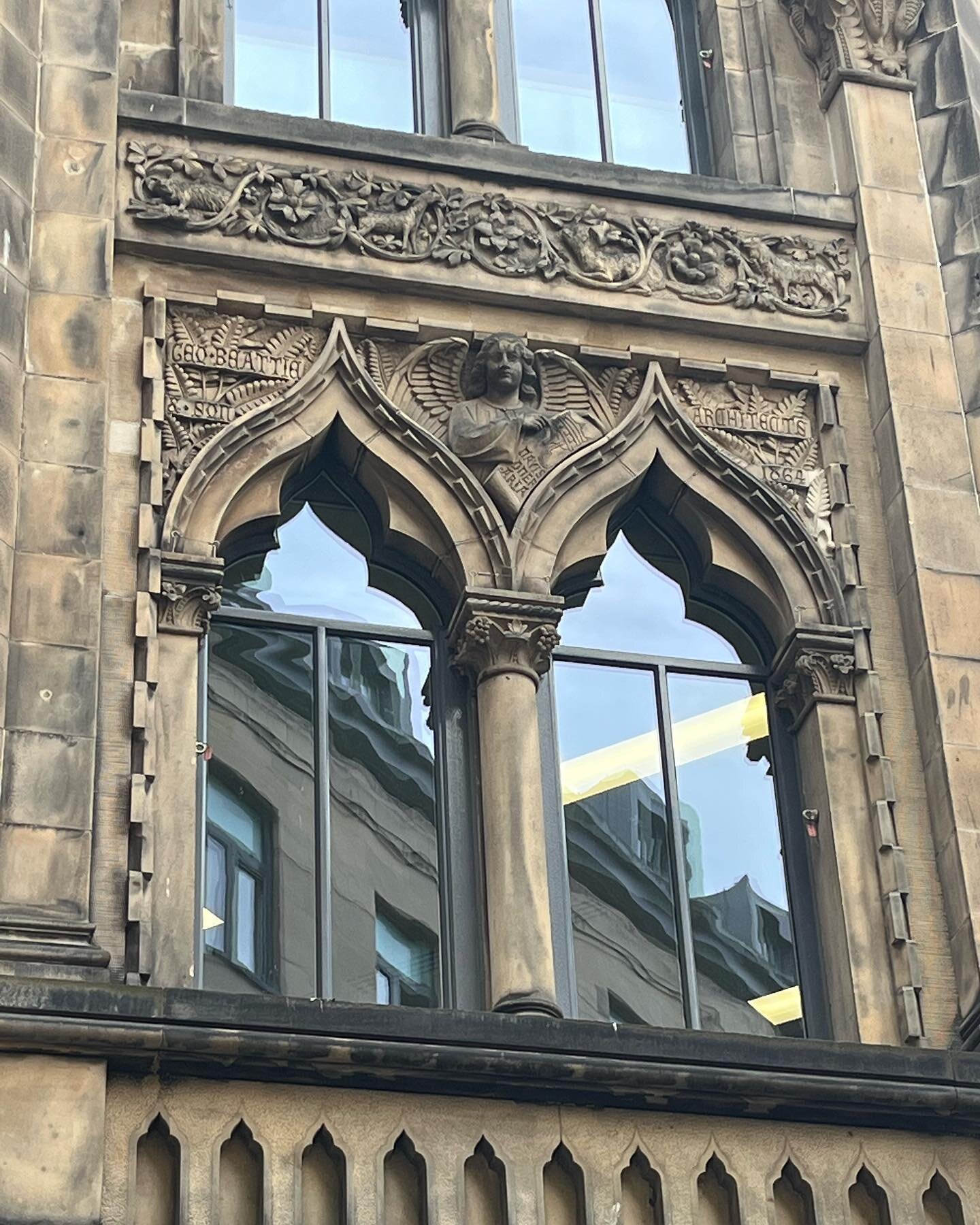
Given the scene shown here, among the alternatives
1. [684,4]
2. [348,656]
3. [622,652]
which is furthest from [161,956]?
[684,4]

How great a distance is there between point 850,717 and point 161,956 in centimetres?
392

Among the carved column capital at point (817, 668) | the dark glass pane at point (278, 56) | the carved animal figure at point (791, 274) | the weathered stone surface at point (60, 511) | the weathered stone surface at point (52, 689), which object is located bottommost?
the weathered stone surface at point (52, 689)

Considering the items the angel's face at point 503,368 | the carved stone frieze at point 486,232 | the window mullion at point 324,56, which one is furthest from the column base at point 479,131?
the angel's face at point 503,368

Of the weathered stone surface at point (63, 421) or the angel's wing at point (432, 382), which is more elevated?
the angel's wing at point (432, 382)

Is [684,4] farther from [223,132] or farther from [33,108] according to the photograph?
[33,108]

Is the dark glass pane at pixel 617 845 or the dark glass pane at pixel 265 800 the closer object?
the dark glass pane at pixel 265 800

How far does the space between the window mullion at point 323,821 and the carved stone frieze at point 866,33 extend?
510cm

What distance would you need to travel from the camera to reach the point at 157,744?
13000mm

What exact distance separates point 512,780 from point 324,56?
5198 mm

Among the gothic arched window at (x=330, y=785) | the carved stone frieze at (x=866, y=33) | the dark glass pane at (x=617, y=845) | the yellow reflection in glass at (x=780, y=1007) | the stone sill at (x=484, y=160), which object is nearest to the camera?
the gothic arched window at (x=330, y=785)

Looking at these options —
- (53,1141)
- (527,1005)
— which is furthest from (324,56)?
(53,1141)

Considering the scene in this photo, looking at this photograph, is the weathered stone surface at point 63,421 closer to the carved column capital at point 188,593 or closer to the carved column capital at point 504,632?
the carved column capital at point 188,593

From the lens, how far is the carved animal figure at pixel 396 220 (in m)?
15.0

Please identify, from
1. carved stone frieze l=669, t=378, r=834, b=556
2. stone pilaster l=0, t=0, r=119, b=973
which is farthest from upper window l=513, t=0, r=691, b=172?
stone pilaster l=0, t=0, r=119, b=973
